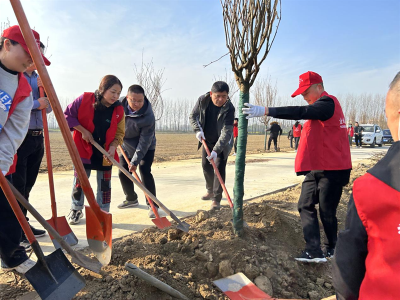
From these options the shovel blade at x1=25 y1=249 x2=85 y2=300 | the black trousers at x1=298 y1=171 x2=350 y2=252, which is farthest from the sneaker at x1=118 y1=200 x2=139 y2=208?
the black trousers at x1=298 y1=171 x2=350 y2=252

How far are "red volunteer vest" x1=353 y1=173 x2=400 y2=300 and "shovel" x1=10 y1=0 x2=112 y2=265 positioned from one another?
6.35 ft

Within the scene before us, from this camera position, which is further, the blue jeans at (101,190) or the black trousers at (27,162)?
the blue jeans at (101,190)

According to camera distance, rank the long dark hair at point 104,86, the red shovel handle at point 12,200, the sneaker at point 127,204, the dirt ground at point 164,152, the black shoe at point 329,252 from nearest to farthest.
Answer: the red shovel handle at point 12,200
the black shoe at point 329,252
the long dark hair at point 104,86
the sneaker at point 127,204
the dirt ground at point 164,152

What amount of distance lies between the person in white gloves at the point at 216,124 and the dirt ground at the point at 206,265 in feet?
4.01

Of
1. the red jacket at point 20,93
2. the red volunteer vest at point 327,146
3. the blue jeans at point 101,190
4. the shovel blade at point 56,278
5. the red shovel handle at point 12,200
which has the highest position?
the red jacket at point 20,93

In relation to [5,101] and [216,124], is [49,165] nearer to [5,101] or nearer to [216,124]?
[5,101]

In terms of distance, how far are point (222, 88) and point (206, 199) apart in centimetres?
214

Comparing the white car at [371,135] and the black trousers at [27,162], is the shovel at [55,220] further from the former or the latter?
the white car at [371,135]

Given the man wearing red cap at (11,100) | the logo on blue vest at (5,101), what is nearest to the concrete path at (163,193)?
the man wearing red cap at (11,100)

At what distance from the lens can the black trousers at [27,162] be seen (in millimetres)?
2789

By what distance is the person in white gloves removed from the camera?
411cm

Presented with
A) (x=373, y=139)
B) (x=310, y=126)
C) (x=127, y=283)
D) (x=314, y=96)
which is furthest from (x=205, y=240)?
(x=373, y=139)

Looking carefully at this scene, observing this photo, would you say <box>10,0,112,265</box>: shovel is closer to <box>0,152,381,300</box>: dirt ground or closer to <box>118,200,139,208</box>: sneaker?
→ <box>0,152,381,300</box>: dirt ground

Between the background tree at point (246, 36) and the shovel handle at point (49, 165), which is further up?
the background tree at point (246, 36)
